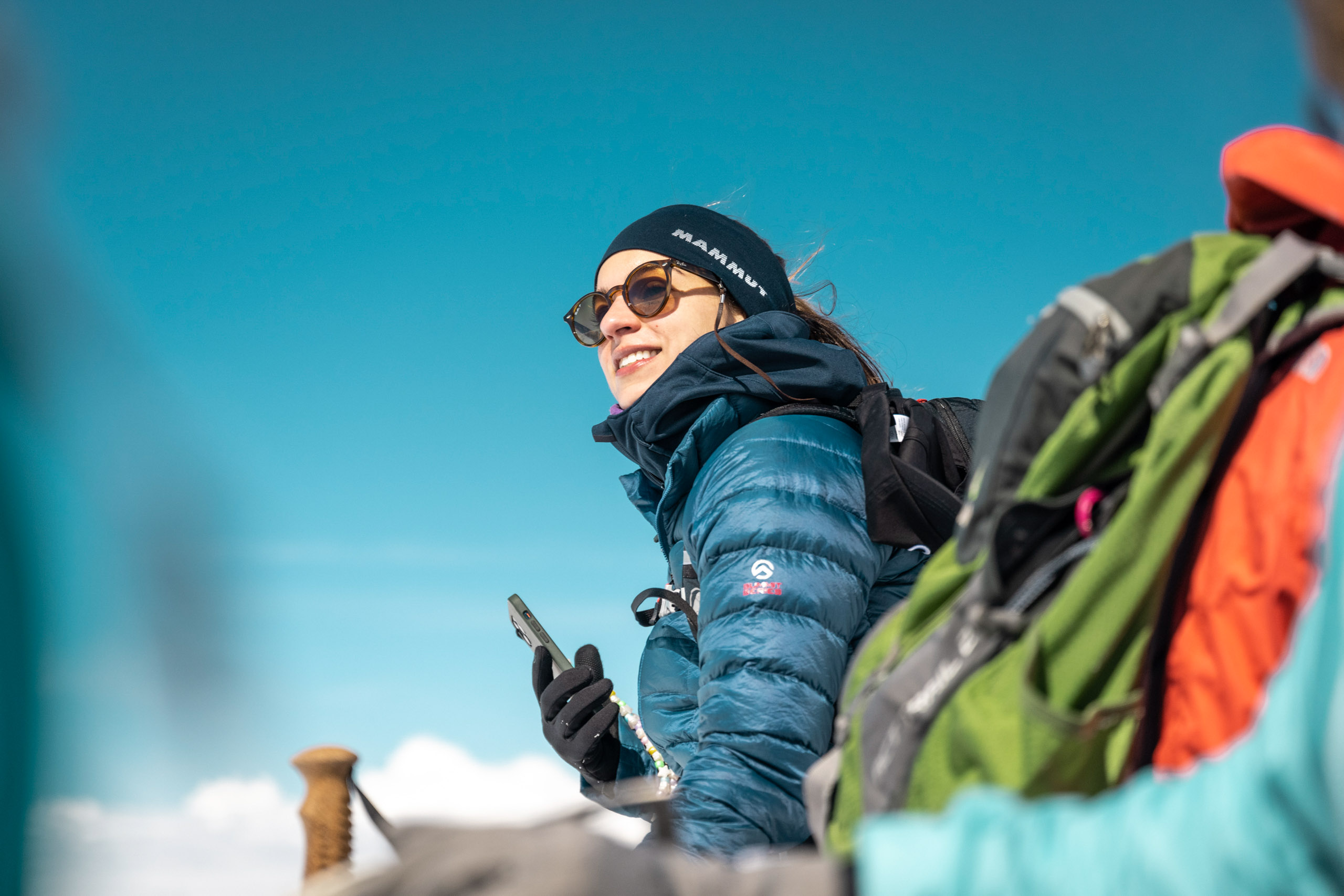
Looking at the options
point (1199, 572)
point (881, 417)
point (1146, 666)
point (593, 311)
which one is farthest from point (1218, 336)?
point (593, 311)

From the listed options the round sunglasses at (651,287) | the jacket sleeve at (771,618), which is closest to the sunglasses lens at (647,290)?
the round sunglasses at (651,287)

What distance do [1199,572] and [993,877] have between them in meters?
0.42

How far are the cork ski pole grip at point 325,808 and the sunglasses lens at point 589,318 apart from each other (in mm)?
2650

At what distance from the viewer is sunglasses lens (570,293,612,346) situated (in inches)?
148

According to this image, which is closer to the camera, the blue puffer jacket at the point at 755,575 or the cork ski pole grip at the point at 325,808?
the cork ski pole grip at the point at 325,808

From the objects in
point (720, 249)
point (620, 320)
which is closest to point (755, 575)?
point (620, 320)

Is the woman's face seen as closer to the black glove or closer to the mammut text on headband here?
the mammut text on headband

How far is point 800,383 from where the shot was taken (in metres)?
2.96

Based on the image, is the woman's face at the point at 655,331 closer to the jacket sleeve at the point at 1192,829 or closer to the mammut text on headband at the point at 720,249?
the mammut text on headband at the point at 720,249

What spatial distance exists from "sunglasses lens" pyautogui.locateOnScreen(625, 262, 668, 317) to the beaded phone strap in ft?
4.49

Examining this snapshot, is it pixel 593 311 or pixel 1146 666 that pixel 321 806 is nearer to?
pixel 1146 666

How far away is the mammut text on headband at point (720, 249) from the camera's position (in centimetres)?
357

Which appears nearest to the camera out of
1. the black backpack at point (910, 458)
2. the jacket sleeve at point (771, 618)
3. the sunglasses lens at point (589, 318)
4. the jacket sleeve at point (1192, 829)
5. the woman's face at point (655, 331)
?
the jacket sleeve at point (1192, 829)

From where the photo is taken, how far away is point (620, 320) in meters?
3.55
